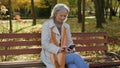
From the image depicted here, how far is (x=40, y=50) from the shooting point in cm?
695

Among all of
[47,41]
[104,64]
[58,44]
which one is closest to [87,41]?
[104,64]

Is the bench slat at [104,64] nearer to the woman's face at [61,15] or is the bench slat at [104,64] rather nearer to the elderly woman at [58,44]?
the elderly woman at [58,44]

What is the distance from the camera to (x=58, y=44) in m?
6.28

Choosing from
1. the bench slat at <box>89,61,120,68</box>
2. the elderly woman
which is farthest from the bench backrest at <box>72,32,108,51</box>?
the elderly woman

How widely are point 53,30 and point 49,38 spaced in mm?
165

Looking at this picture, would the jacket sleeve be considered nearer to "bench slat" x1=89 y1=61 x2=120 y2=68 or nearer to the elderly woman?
the elderly woman

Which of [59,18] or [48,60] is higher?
[59,18]

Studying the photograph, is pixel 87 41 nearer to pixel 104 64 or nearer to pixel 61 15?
pixel 104 64

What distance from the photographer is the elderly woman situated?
20.0 ft

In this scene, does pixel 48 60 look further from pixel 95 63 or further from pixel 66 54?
pixel 95 63

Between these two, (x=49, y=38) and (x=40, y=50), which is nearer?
(x=49, y=38)

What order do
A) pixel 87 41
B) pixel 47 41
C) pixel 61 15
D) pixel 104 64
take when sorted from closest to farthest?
pixel 61 15, pixel 47 41, pixel 104 64, pixel 87 41

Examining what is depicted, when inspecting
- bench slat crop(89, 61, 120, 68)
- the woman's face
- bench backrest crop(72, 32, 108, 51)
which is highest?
the woman's face

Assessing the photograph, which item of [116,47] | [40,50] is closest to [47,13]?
[116,47]
